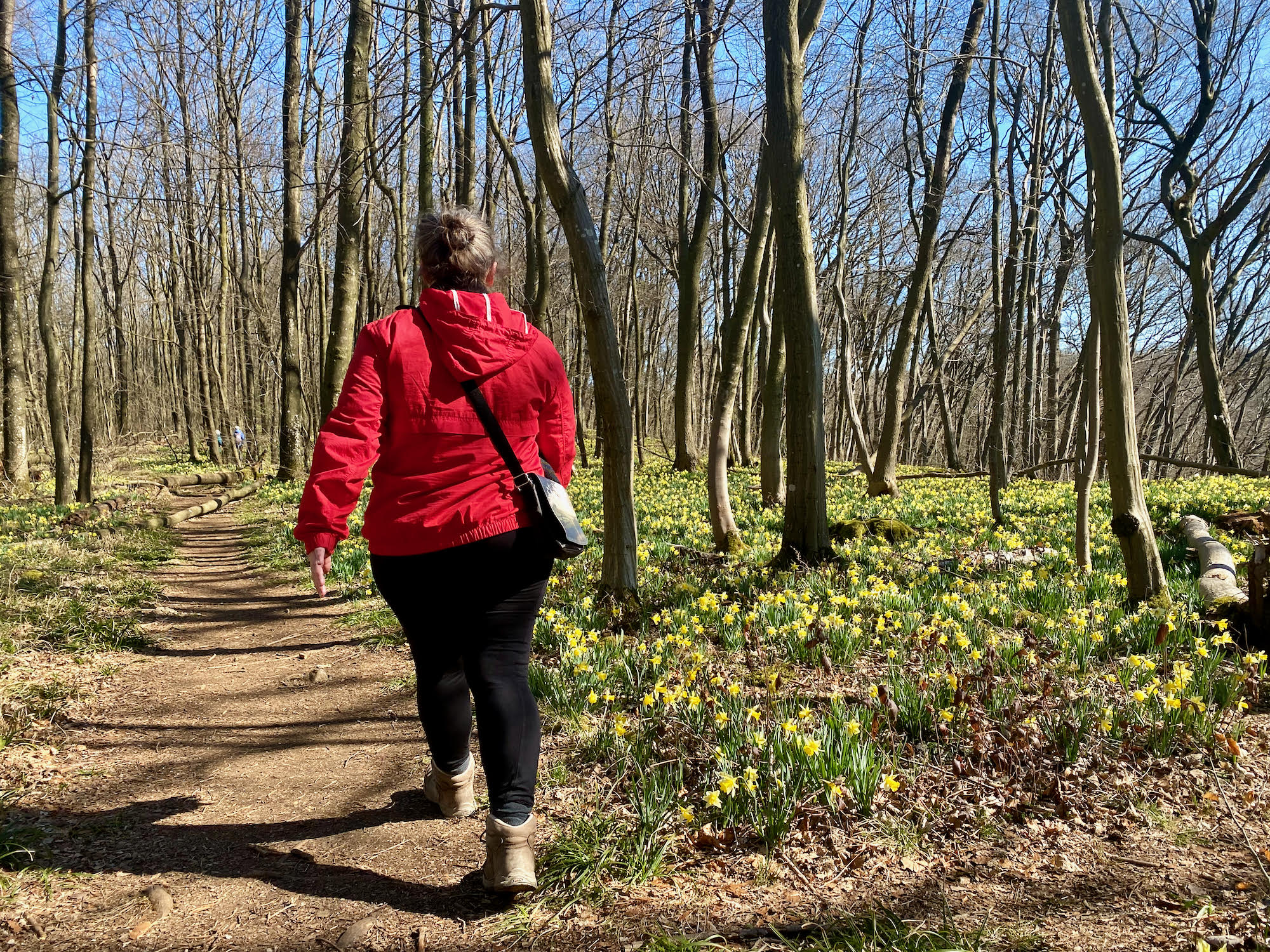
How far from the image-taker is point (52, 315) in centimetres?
1086

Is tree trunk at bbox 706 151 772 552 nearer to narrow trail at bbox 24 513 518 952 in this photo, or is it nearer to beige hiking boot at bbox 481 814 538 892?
narrow trail at bbox 24 513 518 952

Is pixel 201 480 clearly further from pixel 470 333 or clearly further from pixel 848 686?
pixel 470 333

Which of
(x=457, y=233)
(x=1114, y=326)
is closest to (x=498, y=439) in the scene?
(x=457, y=233)

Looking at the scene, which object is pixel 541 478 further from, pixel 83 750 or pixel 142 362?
pixel 142 362

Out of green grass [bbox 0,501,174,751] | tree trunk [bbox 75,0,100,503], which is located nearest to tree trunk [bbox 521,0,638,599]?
green grass [bbox 0,501,174,751]

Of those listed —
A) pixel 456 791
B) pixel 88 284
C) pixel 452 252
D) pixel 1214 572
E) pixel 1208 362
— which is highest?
pixel 88 284

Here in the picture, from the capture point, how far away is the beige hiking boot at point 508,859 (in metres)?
2.07

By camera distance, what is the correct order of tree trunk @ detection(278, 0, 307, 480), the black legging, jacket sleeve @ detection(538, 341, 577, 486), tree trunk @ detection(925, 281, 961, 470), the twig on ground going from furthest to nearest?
tree trunk @ detection(925, 281, 961, 470), tree trunk @ detection(278, 0, 307, 480), jacket sleeve @ detection(538, 341, 577, 486), the black legging, the twig on ground

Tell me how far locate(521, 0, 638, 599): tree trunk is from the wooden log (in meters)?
3.41

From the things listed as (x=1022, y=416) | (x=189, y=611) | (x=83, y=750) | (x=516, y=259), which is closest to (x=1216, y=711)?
(x=83, y=750)

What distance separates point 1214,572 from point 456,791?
4.86m

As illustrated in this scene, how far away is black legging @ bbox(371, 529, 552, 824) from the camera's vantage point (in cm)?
211

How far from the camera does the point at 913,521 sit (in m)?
8.31

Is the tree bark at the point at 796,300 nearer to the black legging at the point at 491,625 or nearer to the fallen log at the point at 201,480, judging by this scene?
the black legging at the point at 491,625
